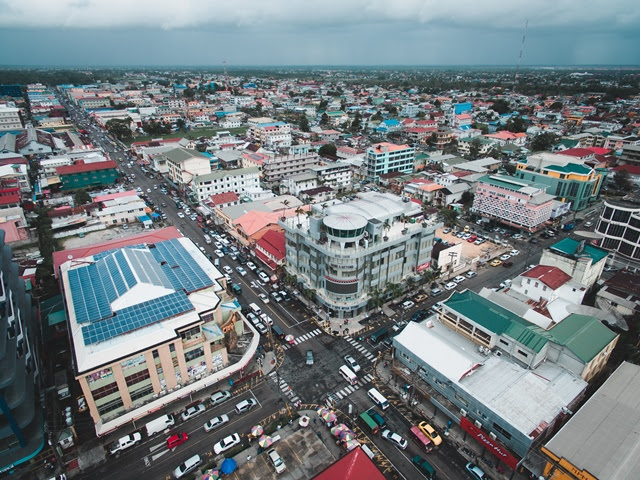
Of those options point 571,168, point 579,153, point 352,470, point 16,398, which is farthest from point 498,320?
point 579,153

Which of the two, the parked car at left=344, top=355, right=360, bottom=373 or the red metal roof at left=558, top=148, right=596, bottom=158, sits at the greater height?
the red metal roof at left=558, top=148, right=596, bottom=158

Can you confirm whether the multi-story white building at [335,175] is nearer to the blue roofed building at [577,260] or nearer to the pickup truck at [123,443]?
the blue roofed building at [577,260]

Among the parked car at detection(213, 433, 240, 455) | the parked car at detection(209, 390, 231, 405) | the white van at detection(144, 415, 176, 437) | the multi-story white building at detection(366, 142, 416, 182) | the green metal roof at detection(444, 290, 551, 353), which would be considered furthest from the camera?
the multi-story white building at detection(366, 142, 416, 182)

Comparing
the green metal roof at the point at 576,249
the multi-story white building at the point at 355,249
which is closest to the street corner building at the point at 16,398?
the multi-story white building at the point at 355,249

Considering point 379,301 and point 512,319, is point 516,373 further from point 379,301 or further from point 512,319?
point 379,301

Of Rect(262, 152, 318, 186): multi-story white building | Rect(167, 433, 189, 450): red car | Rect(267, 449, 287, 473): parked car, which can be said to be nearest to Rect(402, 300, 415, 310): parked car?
Rect(267, 449, 287, 473): parked car

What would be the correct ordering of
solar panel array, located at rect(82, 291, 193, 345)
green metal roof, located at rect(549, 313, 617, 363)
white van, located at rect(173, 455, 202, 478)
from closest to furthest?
white van, located at rect(173, 455, 202, 478) → solar panel array, located at rect(82, 291, 193, 345) → green metal roof, located at rect(549, 313, 617, 363)

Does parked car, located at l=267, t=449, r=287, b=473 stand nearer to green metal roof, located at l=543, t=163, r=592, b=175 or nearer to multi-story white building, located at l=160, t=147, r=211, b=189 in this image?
multi-story white building, located at l=160, t=147, r=211, b=189

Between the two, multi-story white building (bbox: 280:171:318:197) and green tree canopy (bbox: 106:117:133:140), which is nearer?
multi-story white building (bbox: 280:171:318:197)
